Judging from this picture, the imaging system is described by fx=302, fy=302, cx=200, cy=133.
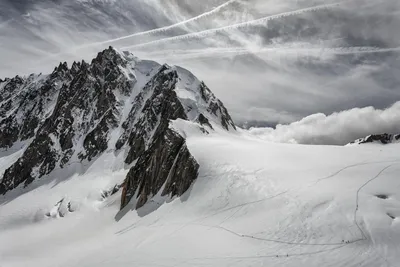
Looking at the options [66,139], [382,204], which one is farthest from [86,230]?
[66,139]

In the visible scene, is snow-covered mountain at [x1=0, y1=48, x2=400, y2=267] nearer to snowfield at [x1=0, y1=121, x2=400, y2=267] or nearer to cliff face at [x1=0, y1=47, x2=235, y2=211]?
snowfield at [x1=0, y1=121, x2=400, y2=267]

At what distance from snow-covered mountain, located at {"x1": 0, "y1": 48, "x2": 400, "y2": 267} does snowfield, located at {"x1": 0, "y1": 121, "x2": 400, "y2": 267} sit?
0.15 m

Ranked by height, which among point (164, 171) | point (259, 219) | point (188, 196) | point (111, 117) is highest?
point (111, 117)

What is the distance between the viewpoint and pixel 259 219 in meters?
33.2

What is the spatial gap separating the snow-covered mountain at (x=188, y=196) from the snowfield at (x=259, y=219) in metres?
0.15

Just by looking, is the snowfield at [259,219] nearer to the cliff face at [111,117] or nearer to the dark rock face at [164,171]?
the dark rock face at [164,171]

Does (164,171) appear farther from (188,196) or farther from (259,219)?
(259,219)

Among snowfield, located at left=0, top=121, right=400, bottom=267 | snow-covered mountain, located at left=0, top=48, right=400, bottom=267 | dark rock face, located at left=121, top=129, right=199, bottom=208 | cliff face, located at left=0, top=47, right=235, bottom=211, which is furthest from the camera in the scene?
cliff face, located at left=0, top=47, right=235, bottom=211

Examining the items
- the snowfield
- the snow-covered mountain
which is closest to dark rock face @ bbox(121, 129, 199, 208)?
the snow-covered mountain

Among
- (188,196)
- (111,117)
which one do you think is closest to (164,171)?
(188,196)

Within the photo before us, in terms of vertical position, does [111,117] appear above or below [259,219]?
above

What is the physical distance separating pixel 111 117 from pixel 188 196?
86.0 metres

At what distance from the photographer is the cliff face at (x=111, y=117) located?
98750mm

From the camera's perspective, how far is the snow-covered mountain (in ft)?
92.5
